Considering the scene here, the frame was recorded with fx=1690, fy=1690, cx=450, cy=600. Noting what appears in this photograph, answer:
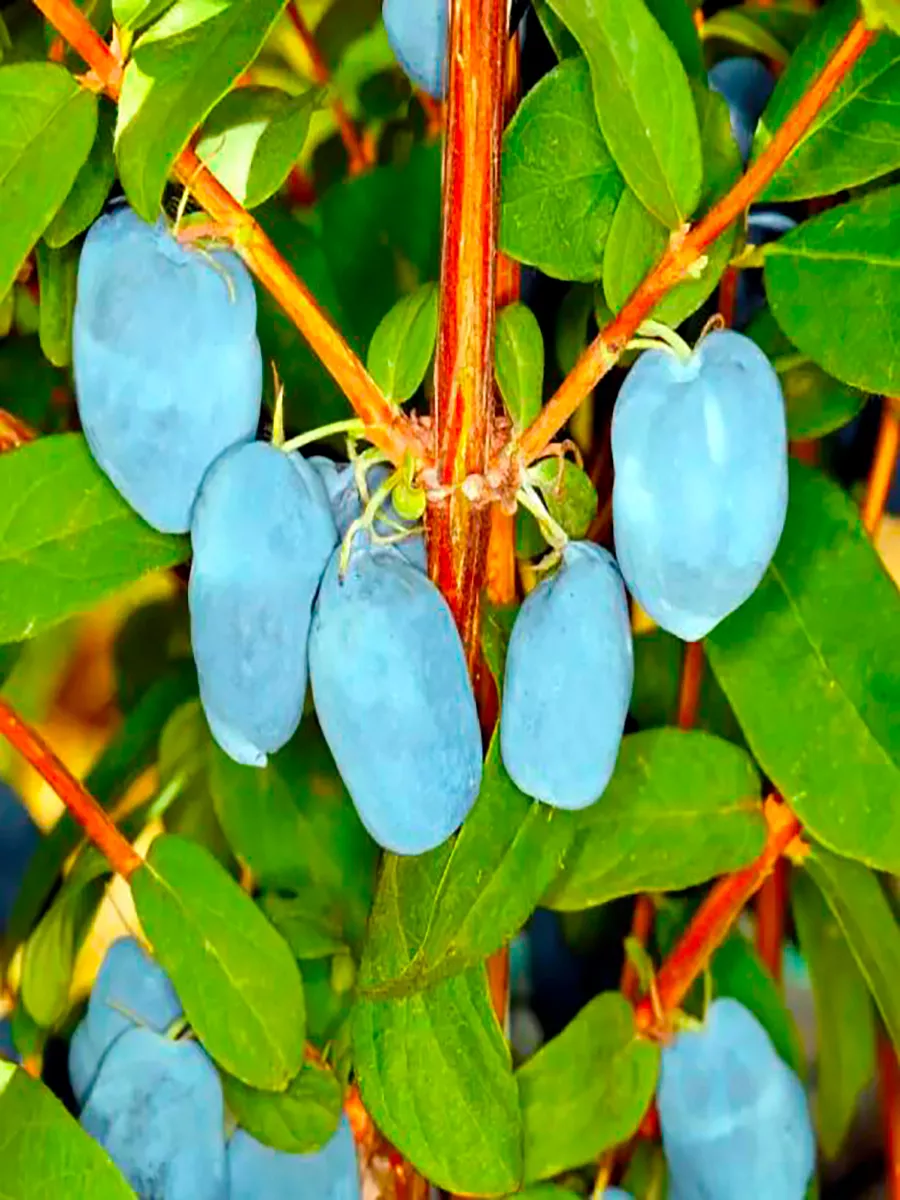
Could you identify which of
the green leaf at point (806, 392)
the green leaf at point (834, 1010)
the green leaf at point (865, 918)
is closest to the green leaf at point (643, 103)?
the green leaf at point (806, 392)

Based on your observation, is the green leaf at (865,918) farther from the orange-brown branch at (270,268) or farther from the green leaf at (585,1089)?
the orange-brown branch at (270,268)

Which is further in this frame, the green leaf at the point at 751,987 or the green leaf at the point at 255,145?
the green leaf at the point at 751,987

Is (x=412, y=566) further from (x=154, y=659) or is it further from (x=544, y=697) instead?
(x=154, y=659)

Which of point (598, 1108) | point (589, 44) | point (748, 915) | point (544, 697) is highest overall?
point (589, 44)

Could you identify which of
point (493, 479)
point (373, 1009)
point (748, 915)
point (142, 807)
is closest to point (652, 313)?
point (493, 479)

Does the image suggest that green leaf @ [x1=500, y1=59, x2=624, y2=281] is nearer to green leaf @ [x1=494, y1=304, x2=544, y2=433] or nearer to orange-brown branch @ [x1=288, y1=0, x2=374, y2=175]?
green leaf @ [x1=494, y1=304, x2=544, y2=433]
